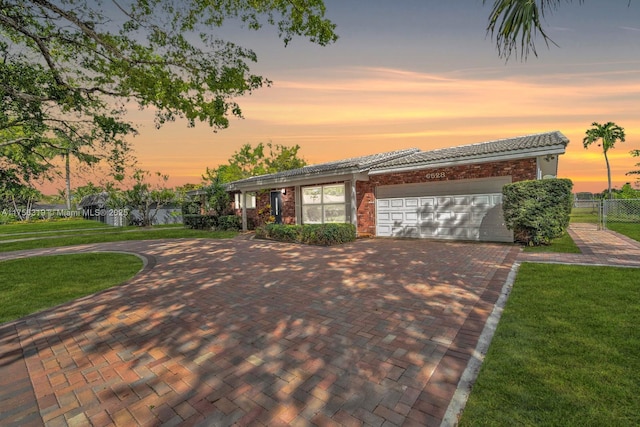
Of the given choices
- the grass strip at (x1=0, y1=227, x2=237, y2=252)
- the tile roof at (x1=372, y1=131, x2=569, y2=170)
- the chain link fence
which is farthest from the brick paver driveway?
the chain link fence

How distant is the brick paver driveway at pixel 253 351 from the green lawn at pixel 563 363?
0.34 m

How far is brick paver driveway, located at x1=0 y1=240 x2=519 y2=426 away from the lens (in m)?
2.56

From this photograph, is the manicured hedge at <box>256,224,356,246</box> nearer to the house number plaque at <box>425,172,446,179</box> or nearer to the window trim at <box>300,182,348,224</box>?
the window trim at <box>300,182,348,224</box>

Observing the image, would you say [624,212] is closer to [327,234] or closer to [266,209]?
[327,234]

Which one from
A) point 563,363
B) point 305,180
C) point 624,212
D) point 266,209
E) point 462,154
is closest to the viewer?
point 563,363

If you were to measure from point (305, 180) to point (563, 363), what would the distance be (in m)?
13.2

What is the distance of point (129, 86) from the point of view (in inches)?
364

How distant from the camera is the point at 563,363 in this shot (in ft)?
10.0

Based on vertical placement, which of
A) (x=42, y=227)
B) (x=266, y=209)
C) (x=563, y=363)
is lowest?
(x=42, y=227)

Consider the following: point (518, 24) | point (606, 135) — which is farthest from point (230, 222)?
point (606, 135)

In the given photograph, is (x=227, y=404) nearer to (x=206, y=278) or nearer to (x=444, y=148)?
(x=206, y=278)

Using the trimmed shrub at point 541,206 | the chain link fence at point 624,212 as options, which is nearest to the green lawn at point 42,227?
the trimmed shrub at point 541,206

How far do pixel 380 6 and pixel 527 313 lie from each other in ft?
26.8

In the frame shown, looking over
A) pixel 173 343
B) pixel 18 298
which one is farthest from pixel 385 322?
pixel 18 298
